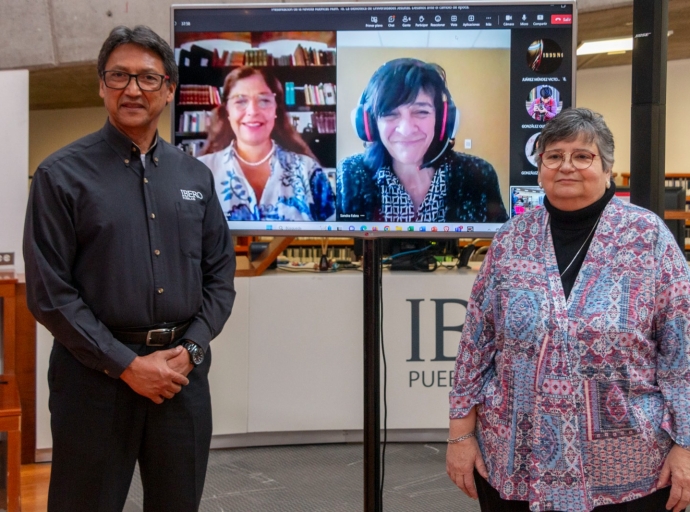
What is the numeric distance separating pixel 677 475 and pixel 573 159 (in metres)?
0.75

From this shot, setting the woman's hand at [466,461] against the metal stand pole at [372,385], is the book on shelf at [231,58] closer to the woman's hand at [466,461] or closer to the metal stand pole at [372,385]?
the metal stand pole at [372,385]

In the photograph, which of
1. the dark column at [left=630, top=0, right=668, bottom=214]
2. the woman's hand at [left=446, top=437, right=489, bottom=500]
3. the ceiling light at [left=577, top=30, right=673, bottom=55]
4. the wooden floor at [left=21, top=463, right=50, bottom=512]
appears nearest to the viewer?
the woman's hand at [left=446, top=437, right=489, bottom=500]

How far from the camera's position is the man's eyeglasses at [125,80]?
6.07 ft

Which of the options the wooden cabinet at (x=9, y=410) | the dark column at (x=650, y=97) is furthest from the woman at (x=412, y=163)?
the wooden cabinet at (x=9, y=410)

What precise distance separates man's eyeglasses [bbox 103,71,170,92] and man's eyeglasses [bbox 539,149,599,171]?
1057 millimetres

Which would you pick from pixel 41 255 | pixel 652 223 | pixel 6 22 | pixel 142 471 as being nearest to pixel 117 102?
pixel 41 255

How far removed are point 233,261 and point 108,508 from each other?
0.77 m

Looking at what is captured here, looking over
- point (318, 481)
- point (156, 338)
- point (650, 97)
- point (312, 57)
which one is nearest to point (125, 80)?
point (156, 338)

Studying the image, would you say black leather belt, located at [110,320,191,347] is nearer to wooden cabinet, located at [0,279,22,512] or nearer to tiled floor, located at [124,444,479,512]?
wooden cabinet, located at [0,279,22,512]

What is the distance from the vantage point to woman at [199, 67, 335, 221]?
8.13 ft

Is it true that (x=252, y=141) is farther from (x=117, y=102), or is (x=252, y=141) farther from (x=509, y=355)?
(x=509, y=355)

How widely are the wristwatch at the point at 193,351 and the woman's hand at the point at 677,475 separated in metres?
1.19

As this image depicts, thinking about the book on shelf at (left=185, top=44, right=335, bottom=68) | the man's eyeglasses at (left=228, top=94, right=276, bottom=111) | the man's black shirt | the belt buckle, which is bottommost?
the belt buckle

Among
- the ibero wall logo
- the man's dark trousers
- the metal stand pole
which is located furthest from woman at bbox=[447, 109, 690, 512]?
the ibero wall logo
